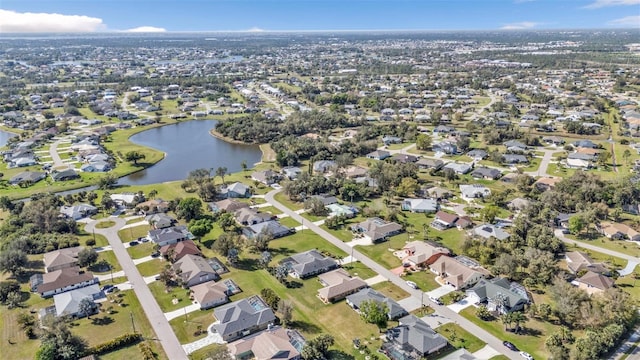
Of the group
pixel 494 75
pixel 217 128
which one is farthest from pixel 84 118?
pixel 494 75

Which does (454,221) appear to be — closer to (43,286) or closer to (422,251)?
(422,251)

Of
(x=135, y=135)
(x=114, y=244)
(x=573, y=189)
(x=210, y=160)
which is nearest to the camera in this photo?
(x=114, y=244)

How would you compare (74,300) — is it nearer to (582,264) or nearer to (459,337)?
(459,337)

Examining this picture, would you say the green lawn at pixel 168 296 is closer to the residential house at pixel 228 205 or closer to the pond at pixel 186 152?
the residential house at pixel 228 205

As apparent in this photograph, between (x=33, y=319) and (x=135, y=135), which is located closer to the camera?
(x=33, y=319)

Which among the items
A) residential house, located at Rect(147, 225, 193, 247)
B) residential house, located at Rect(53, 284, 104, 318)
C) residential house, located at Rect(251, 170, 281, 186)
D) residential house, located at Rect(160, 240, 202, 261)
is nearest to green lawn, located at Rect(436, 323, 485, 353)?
residential house, located at Rect(160, 240, 202, 261)

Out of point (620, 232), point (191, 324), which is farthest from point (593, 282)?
point (191, 324)
